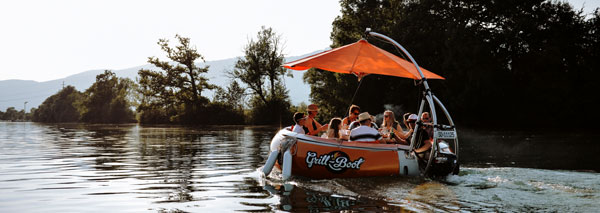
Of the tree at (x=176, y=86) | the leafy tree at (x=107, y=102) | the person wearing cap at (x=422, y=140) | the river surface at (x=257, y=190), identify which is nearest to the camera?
the river surface at (x=257, y=190)

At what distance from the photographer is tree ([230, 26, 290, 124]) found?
53.5m

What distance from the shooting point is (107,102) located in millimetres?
79688

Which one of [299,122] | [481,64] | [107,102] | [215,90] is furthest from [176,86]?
[299,122]

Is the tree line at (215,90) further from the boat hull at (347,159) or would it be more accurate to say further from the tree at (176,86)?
the boat hull at (347,159)

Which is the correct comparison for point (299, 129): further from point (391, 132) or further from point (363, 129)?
point (391, 132)

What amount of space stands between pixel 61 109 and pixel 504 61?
8391 cm

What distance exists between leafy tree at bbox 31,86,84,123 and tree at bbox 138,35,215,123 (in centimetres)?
3904

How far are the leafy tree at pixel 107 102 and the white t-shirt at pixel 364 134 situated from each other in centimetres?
6609

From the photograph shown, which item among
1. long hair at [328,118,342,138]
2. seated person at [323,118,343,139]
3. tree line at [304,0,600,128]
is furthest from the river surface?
tree line at [304,0,600,128]

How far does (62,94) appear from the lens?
10144cm

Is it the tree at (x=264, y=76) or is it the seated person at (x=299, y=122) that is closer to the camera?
the seated person at (x=299, y=122)

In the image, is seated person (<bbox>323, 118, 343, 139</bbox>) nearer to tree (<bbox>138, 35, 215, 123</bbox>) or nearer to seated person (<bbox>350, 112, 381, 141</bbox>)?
seated person (<bbox>350, 112, 381, 141</bbox>)

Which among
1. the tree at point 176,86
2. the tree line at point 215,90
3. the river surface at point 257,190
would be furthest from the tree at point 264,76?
the river surface at point 257,190

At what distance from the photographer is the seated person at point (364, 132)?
10.7 m
